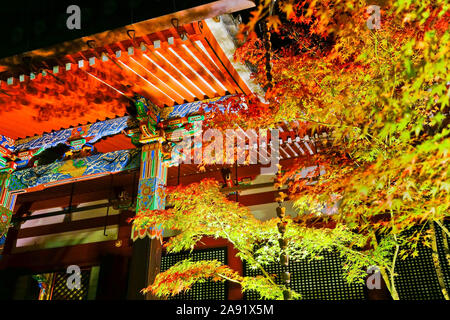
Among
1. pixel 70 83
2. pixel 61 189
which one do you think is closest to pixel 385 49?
pixel 70 83

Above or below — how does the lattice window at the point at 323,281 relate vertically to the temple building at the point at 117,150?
below

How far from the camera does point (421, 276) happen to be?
864cm

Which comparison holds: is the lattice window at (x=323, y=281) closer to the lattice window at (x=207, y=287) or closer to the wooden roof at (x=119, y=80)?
the lattice window at (x=207, y=287)

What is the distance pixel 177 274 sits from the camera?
632cm

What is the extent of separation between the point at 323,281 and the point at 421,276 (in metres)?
2.35

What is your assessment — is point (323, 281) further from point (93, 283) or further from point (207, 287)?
point (93, 283)

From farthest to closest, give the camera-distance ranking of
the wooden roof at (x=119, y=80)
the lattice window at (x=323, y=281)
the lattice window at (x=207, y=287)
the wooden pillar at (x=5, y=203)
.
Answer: the lattice window at (x=207, y=287) → the wooden pillar at (x=5, y=203) → the lattice window at (x=323, y=281) → the wooden roof at (x=119, y=80)

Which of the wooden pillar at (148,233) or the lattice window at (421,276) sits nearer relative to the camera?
the wooden pillar at (148,233)

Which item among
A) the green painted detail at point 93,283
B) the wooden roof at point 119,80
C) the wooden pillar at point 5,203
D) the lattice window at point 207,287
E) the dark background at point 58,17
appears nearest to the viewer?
the dark background at point 58,17

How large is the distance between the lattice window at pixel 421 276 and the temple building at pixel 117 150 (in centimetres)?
18

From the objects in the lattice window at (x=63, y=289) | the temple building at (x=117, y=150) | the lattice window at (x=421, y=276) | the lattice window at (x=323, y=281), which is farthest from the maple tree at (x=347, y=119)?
the lattice window at (x=63, y=289)

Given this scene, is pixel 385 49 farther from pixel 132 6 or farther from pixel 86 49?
pixel 86 49

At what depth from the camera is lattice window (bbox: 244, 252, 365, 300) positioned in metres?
9.14

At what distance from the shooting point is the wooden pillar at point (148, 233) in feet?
22.7
